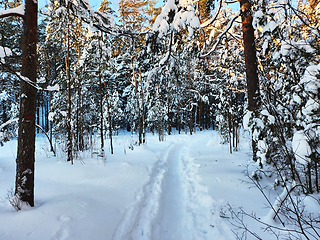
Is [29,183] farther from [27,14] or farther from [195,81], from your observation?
[195,81]

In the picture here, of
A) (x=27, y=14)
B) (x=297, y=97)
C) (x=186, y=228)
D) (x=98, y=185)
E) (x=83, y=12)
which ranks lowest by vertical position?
(x=186, y=228)

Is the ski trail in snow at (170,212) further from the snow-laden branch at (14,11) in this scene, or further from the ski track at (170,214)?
the snow-laden branch at (14,11)

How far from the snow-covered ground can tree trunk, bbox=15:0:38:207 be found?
409 mm

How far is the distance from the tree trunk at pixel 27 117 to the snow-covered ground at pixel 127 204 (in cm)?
41

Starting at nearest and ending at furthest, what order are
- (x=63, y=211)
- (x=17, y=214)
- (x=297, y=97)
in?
(x=17, y=214), (x=63, y=211), (x=297, y=97)

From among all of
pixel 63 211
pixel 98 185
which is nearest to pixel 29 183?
pixel 63 211

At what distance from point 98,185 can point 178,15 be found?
455 centimetres

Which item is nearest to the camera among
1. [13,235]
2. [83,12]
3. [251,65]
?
[13,235]

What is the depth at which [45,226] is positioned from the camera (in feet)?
8.16

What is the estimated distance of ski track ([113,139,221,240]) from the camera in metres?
2.87

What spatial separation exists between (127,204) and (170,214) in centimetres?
97

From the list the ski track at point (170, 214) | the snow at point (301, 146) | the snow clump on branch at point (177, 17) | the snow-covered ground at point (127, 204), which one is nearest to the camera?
the snow-covered ground at point (127, 204)

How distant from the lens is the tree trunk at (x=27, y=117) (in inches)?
115

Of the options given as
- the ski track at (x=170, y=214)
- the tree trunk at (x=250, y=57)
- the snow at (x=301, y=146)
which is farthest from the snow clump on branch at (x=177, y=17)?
the ski track at (x=170, y=214)
